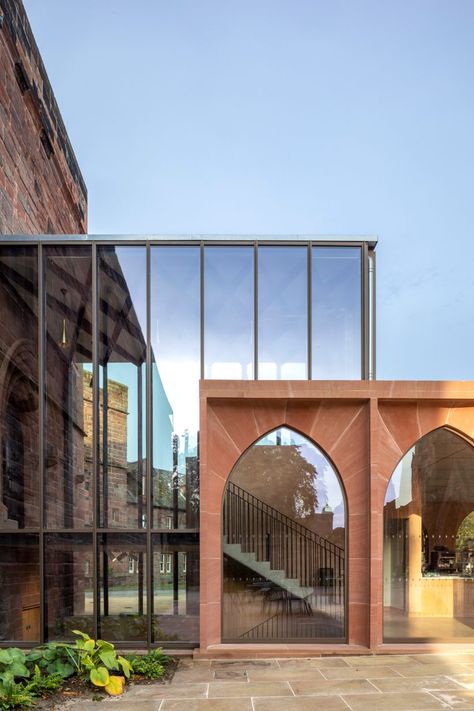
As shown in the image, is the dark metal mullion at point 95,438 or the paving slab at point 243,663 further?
the dark metal mullion at point 95,438

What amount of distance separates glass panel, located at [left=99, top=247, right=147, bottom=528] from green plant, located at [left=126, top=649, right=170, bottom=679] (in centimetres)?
175

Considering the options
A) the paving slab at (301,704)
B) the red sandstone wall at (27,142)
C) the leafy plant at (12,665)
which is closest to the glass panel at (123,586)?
the leafy plant at (12,665)

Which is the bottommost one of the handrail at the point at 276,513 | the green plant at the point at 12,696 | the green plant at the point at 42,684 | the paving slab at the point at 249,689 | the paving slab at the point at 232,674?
the paving slab at the point at 232,674

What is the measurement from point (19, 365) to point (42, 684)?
15.1ft

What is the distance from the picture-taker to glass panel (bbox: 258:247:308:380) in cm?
1027

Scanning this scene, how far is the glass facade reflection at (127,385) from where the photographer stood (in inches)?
377

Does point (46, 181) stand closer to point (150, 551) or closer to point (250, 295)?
point (250, 295)

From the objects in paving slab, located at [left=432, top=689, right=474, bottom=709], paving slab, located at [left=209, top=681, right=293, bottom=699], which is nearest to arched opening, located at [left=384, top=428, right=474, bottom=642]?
paving slab, located at [left=432, top=689, right=474, bottom=709]

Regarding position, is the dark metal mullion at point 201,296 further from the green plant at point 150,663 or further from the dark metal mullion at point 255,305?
the green plant at point 150,663

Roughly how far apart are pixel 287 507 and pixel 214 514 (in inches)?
42.7

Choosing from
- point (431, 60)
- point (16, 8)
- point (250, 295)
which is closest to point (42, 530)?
point (250, 295)

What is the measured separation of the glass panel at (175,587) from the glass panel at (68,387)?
47.0 inches

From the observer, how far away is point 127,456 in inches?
391

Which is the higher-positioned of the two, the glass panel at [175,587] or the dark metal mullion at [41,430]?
the dark metal mullion at [41,430]
